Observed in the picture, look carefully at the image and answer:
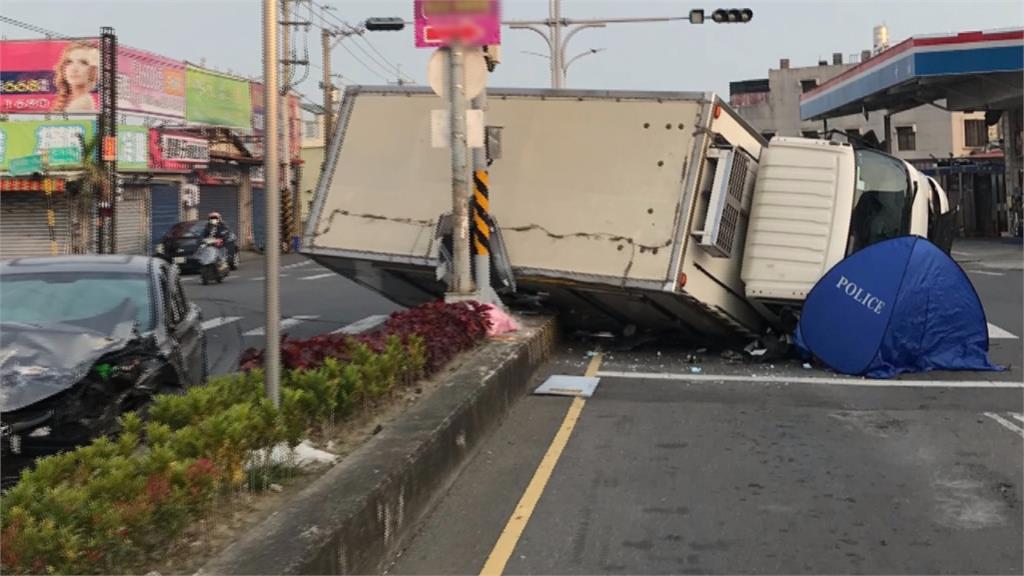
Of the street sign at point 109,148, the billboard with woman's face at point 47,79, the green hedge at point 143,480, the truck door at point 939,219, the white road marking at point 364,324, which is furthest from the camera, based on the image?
the billboard with woman's face at point 47,79

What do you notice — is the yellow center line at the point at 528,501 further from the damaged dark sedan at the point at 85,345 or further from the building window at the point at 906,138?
the building window at the point at 906,138

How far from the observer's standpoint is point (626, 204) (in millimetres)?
10758

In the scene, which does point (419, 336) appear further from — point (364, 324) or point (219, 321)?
point (219, 321)

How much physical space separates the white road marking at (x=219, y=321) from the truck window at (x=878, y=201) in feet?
30.8

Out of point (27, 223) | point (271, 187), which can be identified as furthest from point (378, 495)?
point (27, 223)

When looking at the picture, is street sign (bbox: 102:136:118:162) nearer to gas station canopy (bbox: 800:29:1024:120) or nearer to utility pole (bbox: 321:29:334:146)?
utility pole (bbox: 321:29:334:146)

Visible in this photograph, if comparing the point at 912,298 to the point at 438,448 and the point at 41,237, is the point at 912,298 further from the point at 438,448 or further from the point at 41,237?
the point at 41,237

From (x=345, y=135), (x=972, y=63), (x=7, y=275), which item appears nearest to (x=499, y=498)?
(x=7, y=275)

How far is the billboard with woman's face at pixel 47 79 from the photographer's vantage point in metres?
31.6

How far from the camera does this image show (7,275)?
743 cm

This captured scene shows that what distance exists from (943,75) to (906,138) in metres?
39.6

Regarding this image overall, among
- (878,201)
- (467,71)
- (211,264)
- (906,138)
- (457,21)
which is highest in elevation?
(906,138)

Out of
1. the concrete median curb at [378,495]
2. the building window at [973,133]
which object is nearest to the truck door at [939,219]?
the concrete median curb at [378,495]

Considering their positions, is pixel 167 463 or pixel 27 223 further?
pixel 27 223
